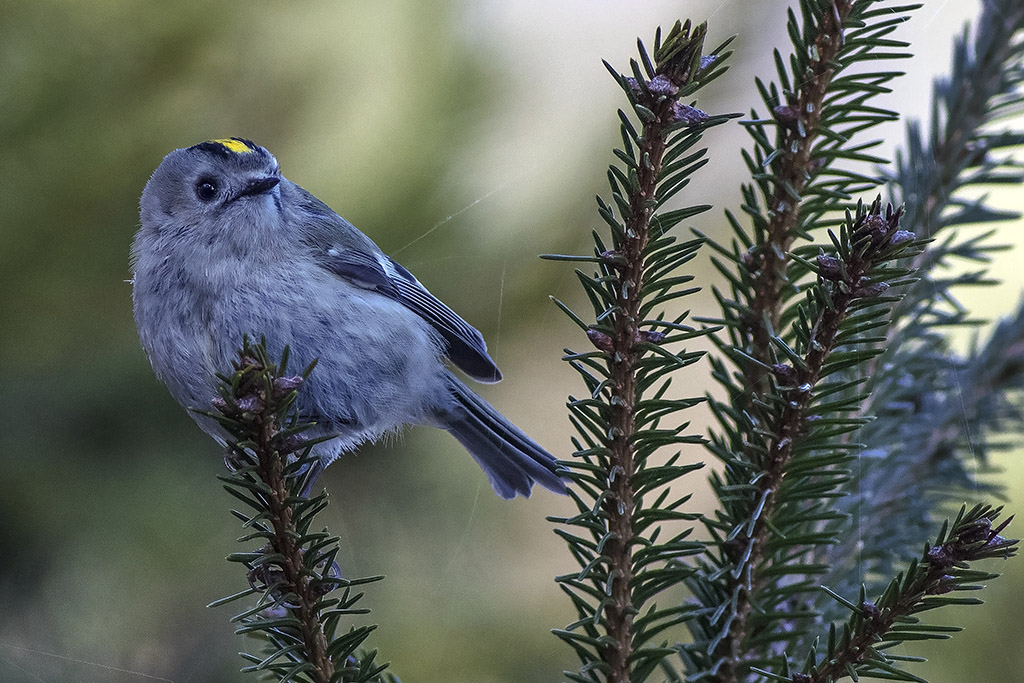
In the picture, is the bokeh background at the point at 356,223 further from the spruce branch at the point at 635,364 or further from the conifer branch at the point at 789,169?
the spruce branch at the point at 635,364

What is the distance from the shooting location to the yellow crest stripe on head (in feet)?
2.67

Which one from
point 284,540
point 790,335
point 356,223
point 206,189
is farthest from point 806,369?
point 206,189

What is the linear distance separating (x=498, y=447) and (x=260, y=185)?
0.41 meters

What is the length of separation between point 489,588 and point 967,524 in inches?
25.5

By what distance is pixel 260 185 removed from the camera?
87 cm

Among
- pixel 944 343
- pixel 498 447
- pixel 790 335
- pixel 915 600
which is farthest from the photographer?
pixel 498 447

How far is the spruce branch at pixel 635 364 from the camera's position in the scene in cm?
45

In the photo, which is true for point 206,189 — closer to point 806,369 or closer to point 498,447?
point 498,447

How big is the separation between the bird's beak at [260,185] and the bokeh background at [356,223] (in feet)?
0.18

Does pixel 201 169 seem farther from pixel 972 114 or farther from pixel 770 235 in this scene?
pixel 972 114

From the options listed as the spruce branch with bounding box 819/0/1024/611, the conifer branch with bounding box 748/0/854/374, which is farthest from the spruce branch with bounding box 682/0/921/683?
the spruce branch with bounding box 819/0/1024/611

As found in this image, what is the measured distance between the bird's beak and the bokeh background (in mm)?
54

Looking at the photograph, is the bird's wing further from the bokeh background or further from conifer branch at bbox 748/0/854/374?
conifer branch at bbox 748/0/854/374

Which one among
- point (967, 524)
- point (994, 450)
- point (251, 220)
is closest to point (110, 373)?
point (251, 220)
